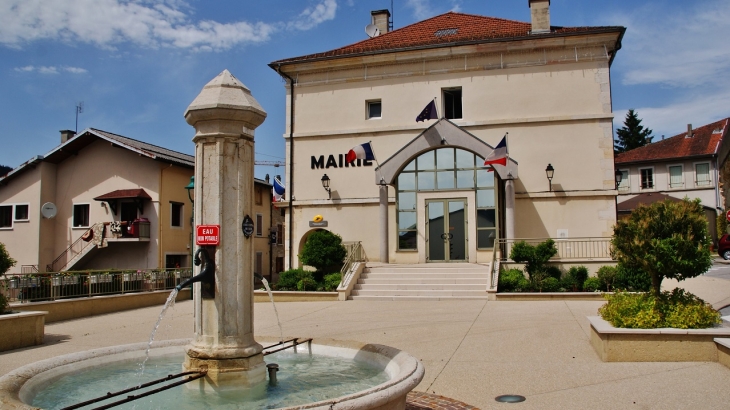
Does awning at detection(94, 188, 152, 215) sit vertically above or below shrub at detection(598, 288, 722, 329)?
above

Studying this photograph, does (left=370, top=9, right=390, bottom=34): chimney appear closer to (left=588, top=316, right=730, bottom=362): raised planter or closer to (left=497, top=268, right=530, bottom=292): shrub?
(left=497, top=268, right=530, bottom=292): shrub

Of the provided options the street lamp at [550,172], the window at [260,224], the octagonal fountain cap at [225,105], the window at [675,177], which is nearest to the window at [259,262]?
the window at [260,224]

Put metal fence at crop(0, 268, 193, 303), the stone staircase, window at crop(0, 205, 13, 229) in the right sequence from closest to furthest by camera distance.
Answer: metal fence at crop(0, 268, 193, 303) < the stone staircase < window at crop(0, 205, 13, 229)

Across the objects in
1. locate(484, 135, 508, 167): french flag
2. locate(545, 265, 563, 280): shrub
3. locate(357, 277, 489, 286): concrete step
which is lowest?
locate(357, 277, 489, 286): concrete step

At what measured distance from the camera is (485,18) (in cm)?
2672

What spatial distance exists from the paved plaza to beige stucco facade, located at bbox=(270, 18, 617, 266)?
579 cm

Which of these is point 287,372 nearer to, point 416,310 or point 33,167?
point 416,310

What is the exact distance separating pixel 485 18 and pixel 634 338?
843 inches

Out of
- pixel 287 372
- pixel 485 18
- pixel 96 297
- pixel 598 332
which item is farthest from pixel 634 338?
pixel 485 18

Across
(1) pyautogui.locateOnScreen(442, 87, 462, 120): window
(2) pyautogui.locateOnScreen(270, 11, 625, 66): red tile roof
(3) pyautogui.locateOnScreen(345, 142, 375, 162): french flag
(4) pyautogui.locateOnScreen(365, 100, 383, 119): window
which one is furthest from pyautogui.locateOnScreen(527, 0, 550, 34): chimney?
(3) pyautogui.locateOnScreen(345, 142, 375, 162): french flag

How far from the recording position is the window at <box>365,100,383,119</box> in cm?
2488

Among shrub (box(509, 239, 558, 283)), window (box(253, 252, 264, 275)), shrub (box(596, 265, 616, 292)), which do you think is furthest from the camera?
window (box(253, 252, 264, 275))

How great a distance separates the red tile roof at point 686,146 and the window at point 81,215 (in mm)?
39808

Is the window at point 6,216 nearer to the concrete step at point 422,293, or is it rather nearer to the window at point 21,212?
the window at point 21,212
